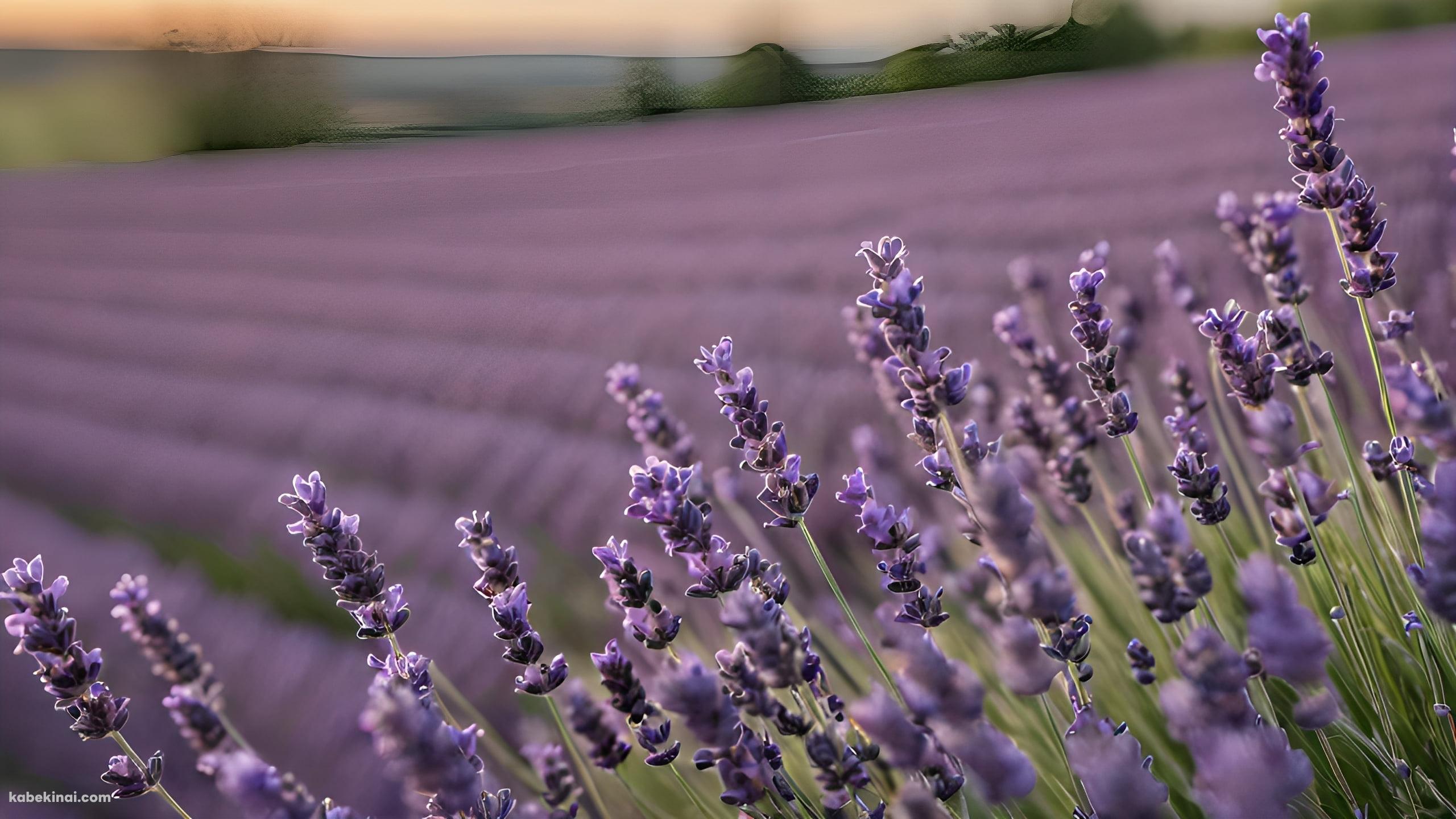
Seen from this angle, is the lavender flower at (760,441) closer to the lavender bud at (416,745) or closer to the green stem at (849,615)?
the green stem at (849,615)

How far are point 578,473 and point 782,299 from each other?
0.86 metres

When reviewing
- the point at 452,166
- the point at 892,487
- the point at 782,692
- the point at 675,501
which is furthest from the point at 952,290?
the point at 452,166

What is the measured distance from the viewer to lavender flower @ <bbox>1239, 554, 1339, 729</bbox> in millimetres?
356

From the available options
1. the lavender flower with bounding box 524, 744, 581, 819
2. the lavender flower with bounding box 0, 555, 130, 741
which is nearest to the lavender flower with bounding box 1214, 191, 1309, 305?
the lavender flower with bounding box 524, 744, 581, 819

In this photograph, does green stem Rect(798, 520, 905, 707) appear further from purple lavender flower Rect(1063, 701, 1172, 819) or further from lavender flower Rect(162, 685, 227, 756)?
lavender flower Rect(162, 685, 227, 756)

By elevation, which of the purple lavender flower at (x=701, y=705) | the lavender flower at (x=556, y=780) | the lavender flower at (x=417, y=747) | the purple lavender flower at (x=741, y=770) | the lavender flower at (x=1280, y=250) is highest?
the lavender flower at (x=1280, y=250)

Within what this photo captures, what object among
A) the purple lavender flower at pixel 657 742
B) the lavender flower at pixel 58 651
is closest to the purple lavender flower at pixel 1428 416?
the purple lavender flower at pixel 657 742

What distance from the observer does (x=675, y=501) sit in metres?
0.50

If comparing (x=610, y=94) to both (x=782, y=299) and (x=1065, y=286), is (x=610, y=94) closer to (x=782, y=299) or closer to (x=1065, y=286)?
(x=782, y=299)

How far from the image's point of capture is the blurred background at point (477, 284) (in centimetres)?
105

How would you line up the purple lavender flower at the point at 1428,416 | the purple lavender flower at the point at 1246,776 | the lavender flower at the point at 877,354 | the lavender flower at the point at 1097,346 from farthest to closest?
the lavender flower at the point at 877,354 → the lavender flower at the point at 1097,346 → the purple lavender flower at the point at 1428,416 → the purple lavender flower at the point at 1246,776

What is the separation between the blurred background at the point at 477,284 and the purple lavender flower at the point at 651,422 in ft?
0.85

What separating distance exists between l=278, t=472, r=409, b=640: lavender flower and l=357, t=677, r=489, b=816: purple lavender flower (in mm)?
170

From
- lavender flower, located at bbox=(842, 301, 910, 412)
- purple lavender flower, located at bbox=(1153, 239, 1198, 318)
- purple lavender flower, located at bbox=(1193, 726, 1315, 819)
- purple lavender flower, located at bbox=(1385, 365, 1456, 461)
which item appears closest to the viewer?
purple lavender flower, located at bbox=(1193, 726, 1315, 819)
